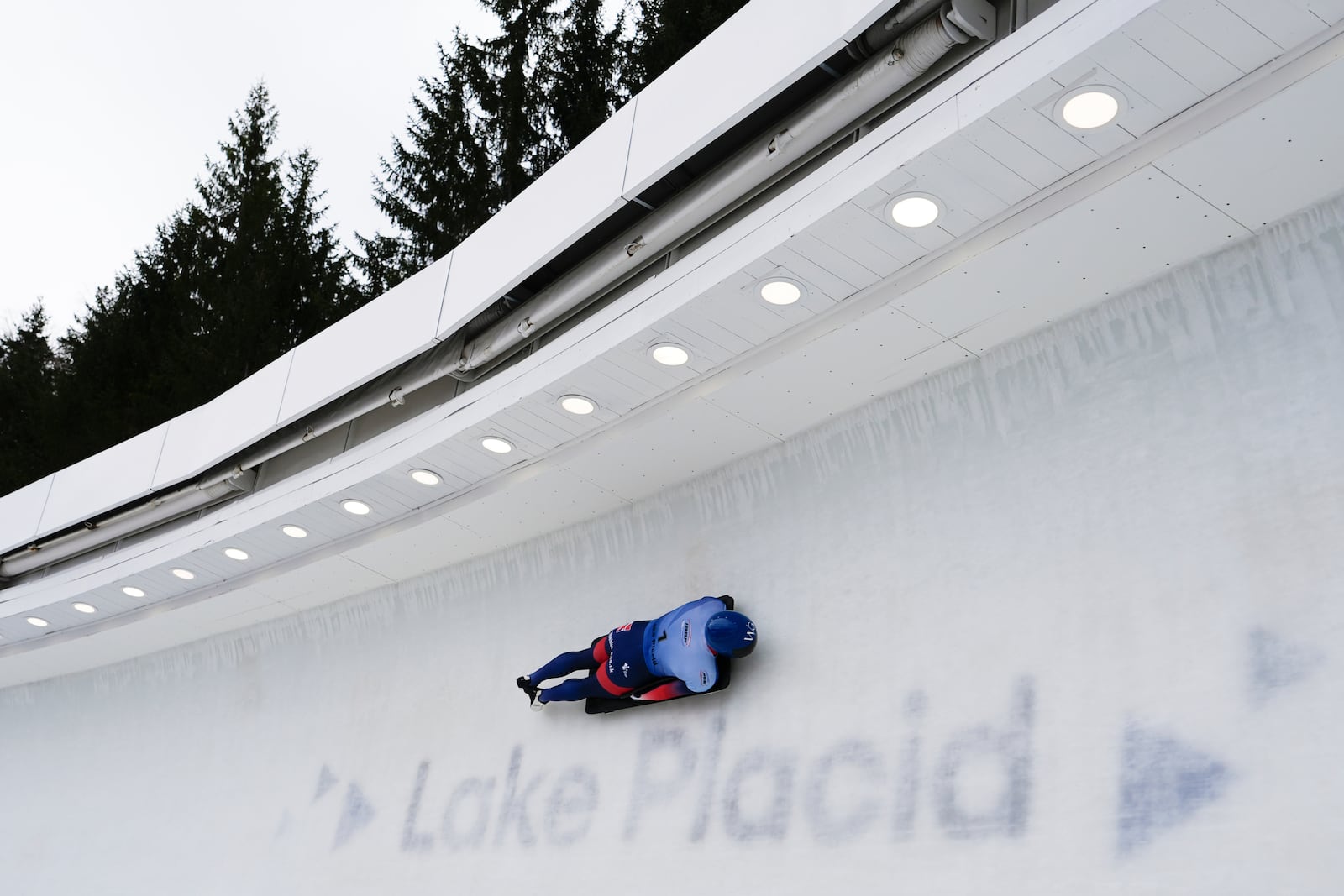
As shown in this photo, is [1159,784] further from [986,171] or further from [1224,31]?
[1224,31]

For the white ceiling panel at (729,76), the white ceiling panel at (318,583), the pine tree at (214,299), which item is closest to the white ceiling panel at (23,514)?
the white ceiling panel at (318,583)

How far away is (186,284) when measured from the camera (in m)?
14.5

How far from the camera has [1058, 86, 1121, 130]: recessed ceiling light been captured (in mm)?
2727

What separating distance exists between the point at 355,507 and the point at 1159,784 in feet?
12.6

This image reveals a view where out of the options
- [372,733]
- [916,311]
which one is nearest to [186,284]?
[372,733]

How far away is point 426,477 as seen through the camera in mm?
4988

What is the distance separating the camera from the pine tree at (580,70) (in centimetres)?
1137

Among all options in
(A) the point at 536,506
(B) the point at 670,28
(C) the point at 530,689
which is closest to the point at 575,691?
(C) the point at 530,689

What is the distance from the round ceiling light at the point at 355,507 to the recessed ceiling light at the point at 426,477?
43 cm

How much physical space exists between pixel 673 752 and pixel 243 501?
285 cm

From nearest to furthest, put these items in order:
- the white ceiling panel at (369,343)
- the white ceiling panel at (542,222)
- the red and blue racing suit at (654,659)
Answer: the white ceiling panel at (542,222)
the red and blue racing suit at (654,659)
the white ceiling panel at (369,343)

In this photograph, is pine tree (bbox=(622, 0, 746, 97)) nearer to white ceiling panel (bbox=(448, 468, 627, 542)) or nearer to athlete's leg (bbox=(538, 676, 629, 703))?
white ceiling panel (bbox=(448, 468, 627, 542))

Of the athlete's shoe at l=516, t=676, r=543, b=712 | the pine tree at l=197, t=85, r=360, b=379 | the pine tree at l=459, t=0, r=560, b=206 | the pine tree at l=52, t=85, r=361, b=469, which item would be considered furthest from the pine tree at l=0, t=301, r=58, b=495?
the athlete's shoe at l=516, t=676, r=543, b=712

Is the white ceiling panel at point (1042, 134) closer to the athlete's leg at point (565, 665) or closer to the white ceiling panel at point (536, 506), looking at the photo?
the white ceiling panel at point (536, 506)
